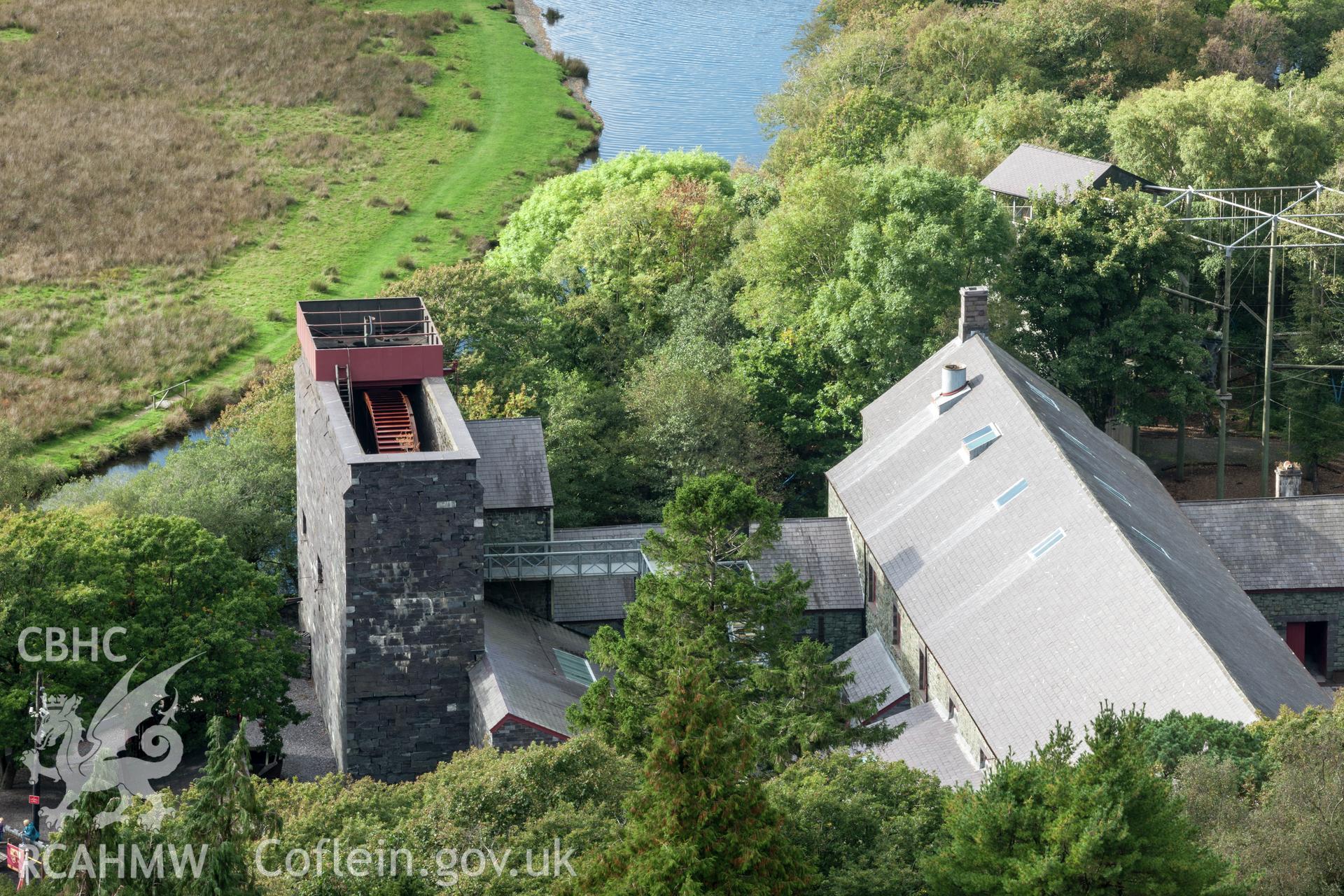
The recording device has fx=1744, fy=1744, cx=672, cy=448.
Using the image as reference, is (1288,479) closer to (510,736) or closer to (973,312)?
(973,312)

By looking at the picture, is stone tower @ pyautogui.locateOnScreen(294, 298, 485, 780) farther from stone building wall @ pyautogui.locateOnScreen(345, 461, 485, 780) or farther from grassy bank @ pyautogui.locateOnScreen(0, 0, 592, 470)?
grassy bank @ pyautogui.locateOnScreen(0, 0, 592, 470)

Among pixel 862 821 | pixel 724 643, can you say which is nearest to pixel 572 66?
pixel 724 643

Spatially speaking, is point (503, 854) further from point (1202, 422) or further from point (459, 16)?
point (459, 16)

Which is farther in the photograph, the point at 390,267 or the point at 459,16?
the point at 459,16

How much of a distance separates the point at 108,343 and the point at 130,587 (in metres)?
49.2

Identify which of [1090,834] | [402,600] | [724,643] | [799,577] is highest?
[799,577]

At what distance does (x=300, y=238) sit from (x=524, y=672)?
6816 centimetres

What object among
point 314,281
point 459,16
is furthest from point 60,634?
point 459,16

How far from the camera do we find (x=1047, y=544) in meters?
40.2

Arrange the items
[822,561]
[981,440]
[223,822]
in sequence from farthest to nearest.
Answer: [822,561]
[981,440]
[223,822]

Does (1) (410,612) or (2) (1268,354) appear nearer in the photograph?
(1) (410,612)

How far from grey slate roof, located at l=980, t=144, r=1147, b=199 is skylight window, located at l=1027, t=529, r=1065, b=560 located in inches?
1111

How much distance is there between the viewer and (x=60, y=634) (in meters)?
41.2

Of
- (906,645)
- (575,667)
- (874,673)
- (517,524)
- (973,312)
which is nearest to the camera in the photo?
(906,645)
